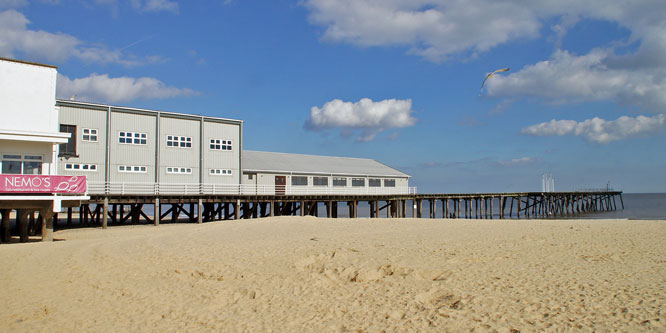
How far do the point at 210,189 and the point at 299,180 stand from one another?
28.3ft

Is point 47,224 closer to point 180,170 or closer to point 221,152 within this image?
point 180,170

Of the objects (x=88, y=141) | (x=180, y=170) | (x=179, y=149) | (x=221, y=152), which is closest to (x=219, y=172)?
(x=221, y=152)

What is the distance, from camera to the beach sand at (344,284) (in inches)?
318

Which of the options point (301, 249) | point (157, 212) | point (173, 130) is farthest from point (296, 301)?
point (173, 130)

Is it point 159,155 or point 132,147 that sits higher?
point 132,147

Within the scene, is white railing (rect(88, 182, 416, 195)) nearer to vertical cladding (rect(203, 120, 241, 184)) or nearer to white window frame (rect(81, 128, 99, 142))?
vertical cladding (rect(203, 120, 241, 184))

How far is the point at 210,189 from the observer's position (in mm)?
29203

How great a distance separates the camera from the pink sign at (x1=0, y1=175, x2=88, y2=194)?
17016 millimetres

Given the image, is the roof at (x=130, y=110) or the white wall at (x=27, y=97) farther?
the roof at (x=130, y=110)

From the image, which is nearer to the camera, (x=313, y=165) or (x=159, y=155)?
(x=159, y=155)

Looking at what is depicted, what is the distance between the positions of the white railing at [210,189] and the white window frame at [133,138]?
244 centimetres

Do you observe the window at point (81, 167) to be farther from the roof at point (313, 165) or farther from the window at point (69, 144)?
the roof at point (313, 165)

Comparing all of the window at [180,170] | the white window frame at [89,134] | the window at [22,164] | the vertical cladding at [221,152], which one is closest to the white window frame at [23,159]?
the window at [22,164]

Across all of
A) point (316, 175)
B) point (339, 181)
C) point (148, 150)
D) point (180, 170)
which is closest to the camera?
point (148, 150)
